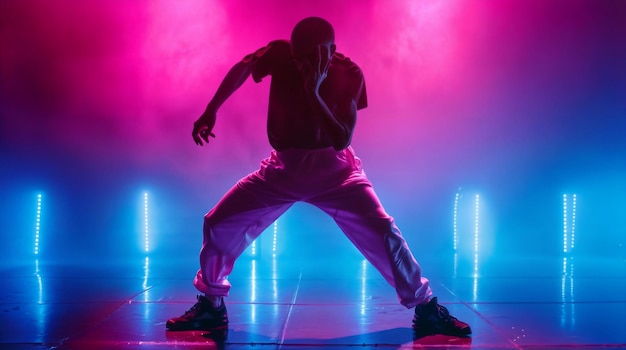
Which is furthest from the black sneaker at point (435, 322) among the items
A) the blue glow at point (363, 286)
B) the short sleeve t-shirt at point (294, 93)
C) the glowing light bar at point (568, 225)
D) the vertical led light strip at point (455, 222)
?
the glowing light bar at point (568, 225)

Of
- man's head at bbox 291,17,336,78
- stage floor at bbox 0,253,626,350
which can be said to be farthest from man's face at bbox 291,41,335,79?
stage floor at bbox 0,253,626,350

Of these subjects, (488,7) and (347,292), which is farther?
(488,7)

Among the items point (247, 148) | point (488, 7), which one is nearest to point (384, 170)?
point (247, 148)

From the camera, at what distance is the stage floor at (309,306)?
2.29 metres

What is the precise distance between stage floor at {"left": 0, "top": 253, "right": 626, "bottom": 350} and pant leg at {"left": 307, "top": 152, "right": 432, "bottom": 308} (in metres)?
0.23

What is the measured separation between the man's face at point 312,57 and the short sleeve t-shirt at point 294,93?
0.45 ft

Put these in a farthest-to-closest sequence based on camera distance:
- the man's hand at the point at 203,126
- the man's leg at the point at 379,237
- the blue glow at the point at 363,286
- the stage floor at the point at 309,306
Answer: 1. the blue glow at the point at 363,286
2. the man's hand at the point at 203,126
3. the man's leg at the point at 379,237
4. the stage floor at the point at 309,306

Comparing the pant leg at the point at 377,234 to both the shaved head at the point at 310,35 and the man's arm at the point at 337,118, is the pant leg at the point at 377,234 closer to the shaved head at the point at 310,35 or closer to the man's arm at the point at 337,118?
the man's arm at the point at 337,118

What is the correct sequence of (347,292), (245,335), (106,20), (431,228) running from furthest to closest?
(431,228), (106,20), (347,292), (245,335)

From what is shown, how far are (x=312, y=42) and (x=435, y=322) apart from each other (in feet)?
4.76

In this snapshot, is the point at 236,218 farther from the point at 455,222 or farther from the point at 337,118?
the point at 455,222

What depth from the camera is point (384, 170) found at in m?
6.36

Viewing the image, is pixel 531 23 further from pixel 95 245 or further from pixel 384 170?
pixel 95 245

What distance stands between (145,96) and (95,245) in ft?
6.37
